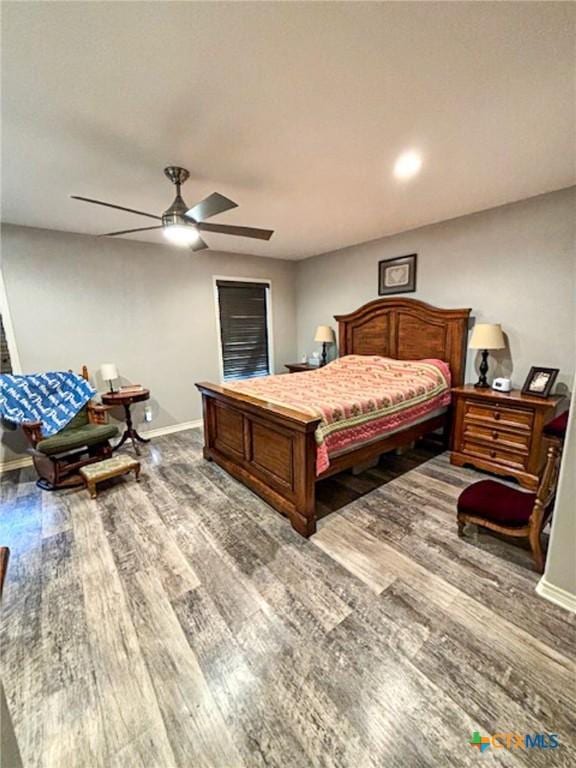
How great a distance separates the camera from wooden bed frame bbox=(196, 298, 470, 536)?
7.30 feet

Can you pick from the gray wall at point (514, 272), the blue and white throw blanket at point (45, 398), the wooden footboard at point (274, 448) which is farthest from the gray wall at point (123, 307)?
the gray wall at point (514, 272)

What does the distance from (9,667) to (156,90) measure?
269cm

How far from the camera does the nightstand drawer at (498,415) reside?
9.07 feet

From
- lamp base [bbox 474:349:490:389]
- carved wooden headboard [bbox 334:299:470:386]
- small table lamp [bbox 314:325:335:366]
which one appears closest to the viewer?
lamp base [bbox 474:349:490:389]

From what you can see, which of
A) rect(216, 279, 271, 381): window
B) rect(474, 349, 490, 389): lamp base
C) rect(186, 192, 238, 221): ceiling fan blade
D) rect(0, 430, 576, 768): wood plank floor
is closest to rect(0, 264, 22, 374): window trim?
rect(0, 430, 576, 768): wood plank floor

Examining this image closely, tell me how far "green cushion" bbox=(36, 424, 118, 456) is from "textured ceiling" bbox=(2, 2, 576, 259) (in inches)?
81.1

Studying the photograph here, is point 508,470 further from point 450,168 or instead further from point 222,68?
point 222,68

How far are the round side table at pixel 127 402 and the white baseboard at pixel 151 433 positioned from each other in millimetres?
311

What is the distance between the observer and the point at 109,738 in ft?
3.75

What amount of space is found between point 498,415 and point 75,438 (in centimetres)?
391

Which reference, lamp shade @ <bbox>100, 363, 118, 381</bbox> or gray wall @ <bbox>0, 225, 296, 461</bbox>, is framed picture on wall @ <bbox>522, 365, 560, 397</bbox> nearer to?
gray wall @ <bbox>0, 225, 296, 461</bbox>

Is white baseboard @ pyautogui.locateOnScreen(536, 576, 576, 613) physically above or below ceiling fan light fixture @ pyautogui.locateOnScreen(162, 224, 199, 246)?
below

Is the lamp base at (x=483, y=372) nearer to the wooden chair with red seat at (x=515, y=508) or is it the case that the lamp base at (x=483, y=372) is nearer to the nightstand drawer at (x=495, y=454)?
the nightstand drawer at (x=495, y=454)

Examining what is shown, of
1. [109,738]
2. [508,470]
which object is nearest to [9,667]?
[109,738]
